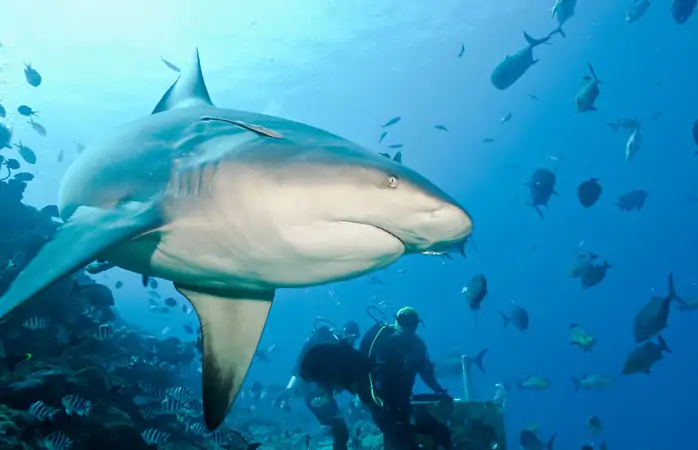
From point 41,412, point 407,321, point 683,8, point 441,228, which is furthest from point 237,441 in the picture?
point 683,8

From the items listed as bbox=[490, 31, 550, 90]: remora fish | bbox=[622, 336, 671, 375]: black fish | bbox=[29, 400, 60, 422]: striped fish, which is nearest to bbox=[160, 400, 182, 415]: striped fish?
bbox=[29, 400, 60, 422]: striped fish

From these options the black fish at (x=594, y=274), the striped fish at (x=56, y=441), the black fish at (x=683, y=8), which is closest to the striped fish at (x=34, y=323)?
the striped fish at (x=56, y=441)

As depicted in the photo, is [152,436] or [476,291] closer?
[152,436]

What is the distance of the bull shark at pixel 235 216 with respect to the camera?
1.96 m

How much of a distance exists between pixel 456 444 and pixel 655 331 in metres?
4.70

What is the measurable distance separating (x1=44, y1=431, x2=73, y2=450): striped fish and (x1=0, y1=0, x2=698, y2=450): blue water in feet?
62.6

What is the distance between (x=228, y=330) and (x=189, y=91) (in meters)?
2.77

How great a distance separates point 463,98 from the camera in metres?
52.2

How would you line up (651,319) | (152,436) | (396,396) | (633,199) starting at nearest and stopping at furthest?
(152,436), (396,396), (651,319), (633,199)

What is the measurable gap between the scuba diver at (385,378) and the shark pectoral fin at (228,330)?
2981 mm

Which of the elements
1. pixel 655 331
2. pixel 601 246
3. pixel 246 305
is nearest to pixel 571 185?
pixel 601 246

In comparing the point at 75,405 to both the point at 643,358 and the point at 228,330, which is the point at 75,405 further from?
the point at 643,358

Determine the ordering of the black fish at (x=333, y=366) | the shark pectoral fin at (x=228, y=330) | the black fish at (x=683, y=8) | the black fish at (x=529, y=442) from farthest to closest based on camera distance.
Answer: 1. the black fish at (x=683, y=8)
2. the black fish at (x=529, y=442)
3. the black fish at (x=333, y=366)
4. the shark pectoral fin at (x=228, y=330)

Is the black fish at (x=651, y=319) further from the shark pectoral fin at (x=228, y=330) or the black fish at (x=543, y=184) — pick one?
the shark pectoral fin at (x=228, y=330)
